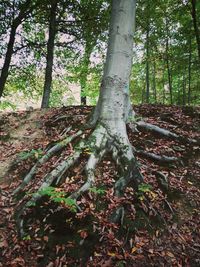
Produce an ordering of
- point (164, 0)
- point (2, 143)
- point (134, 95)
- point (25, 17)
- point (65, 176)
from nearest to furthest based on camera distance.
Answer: point (65, 176), point (2, 143), point (25, 17), point (164, 0), point (134, 95)

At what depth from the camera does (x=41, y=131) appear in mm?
7098

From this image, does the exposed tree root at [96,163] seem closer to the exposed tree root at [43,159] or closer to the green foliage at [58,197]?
the exposed tree root at [43,159]

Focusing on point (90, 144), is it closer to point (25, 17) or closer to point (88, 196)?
point (88, 196)

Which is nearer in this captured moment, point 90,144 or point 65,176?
point 65,176

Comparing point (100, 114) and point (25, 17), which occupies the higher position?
point (25, 17)

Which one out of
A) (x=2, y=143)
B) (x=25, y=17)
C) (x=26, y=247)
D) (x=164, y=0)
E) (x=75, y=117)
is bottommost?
(x=26, y=247)

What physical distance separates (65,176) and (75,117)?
256 cm

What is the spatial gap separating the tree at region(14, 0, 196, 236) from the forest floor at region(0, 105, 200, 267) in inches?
5.5

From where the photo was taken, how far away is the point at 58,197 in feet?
13.2

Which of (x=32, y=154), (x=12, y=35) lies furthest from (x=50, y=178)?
(x=12, y=35)

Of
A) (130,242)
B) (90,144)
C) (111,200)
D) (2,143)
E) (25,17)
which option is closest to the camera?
(130,242)

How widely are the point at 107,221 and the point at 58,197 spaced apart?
770 millimetres

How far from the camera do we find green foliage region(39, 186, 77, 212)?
396 cm

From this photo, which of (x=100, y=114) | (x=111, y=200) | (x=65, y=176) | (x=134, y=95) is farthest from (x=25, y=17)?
(x=134, y=95)
